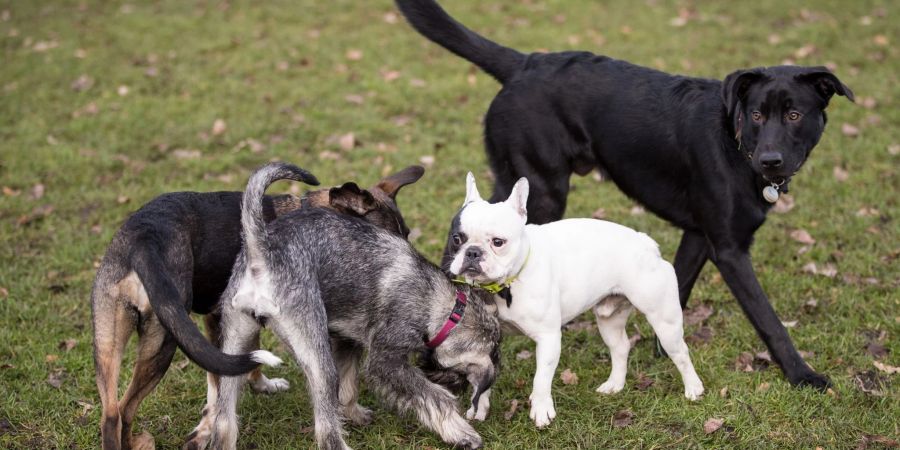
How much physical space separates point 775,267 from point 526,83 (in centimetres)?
264

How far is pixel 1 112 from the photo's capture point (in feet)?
34.8

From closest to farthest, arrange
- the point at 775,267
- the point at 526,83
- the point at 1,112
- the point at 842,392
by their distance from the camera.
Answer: the point at 842,392, the point at 526,83, the point at 775,267, the point at 1,112

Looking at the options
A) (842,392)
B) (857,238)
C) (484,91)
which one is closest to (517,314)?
(842,392)

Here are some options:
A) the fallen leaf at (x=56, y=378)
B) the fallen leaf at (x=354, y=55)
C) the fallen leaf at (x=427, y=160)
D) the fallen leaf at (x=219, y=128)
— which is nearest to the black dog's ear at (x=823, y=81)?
the fallen leaf at (x=427, y=160)

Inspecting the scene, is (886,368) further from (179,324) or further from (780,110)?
(179,324)

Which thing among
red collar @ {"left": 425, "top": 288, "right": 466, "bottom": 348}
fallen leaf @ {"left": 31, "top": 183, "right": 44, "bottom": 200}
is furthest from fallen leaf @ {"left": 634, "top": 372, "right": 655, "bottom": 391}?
fallen leaf @ {"left": 31, "top": 183, "right": 44, "bottom": 200}

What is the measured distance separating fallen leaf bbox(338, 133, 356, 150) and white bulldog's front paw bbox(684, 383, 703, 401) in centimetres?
519

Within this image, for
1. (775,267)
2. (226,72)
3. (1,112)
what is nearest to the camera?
(775,267)

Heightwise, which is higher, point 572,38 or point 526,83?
point 526,83

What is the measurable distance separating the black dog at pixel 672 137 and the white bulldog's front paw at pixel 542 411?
4.67ft

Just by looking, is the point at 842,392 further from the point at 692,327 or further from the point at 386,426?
the point at 386,426

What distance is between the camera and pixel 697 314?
6.24 m

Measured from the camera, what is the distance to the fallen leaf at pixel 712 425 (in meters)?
4.84

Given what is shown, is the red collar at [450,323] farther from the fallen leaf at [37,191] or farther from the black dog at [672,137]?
the fallen leaf at [37,191]
